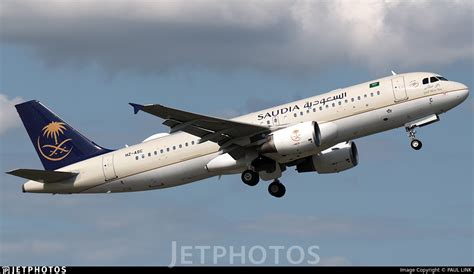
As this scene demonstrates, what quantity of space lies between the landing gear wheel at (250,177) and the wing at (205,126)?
218cm

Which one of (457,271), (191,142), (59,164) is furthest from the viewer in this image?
(59,164)

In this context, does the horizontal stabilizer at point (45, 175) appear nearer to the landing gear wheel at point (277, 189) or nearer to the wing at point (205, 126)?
the wing at point (205, 126)

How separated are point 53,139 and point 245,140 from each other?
13586mm

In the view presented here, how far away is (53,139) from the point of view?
66000 millimetres

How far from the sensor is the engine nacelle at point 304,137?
56938 mm

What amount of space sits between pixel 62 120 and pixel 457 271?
31.8 metres

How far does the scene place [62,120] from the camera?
66.7 meters

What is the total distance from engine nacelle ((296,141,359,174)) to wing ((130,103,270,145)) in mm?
5909

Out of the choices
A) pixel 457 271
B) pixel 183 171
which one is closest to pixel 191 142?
→ pixel 183 171

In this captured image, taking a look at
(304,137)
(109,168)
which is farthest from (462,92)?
(109,168)

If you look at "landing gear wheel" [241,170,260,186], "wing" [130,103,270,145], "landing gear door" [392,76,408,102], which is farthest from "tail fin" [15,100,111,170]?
"landing gear door" [392,76,408,102]

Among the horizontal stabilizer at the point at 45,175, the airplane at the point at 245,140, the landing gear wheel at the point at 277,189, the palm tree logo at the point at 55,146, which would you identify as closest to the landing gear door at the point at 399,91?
the airplane at the point at 245,140

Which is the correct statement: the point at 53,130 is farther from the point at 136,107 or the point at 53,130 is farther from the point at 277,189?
the point at 136,107

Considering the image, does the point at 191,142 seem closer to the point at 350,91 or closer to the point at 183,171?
the point at 183,171
